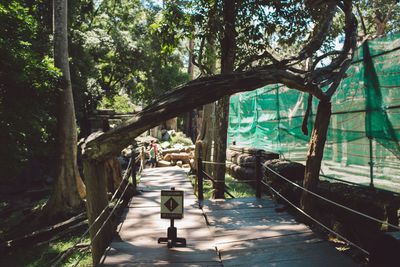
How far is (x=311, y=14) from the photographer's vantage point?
708cm

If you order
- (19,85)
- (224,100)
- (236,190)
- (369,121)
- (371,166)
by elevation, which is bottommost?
(236,190)

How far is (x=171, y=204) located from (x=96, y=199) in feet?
4.20

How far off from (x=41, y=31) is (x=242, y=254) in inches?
549

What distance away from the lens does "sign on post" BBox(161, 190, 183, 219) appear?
441 cm

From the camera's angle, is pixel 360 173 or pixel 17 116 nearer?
pixel 360 173

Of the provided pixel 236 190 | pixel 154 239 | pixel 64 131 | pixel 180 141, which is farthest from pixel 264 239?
pixel 180 141

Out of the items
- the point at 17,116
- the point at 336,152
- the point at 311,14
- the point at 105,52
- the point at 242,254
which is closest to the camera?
the point at 242,254

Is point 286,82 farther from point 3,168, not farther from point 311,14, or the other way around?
point 3,168

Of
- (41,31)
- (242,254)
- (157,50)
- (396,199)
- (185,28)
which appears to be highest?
(157,50)

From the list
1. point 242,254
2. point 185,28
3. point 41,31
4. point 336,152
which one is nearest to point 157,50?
point 41,31

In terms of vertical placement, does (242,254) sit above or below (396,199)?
below

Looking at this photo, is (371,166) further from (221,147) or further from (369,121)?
(221,147)

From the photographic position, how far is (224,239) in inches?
181

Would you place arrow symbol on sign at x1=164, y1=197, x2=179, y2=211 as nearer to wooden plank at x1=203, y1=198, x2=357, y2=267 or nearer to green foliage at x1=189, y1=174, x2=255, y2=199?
wooden plank at x1=203, y1=198, x2=357, y2=267
